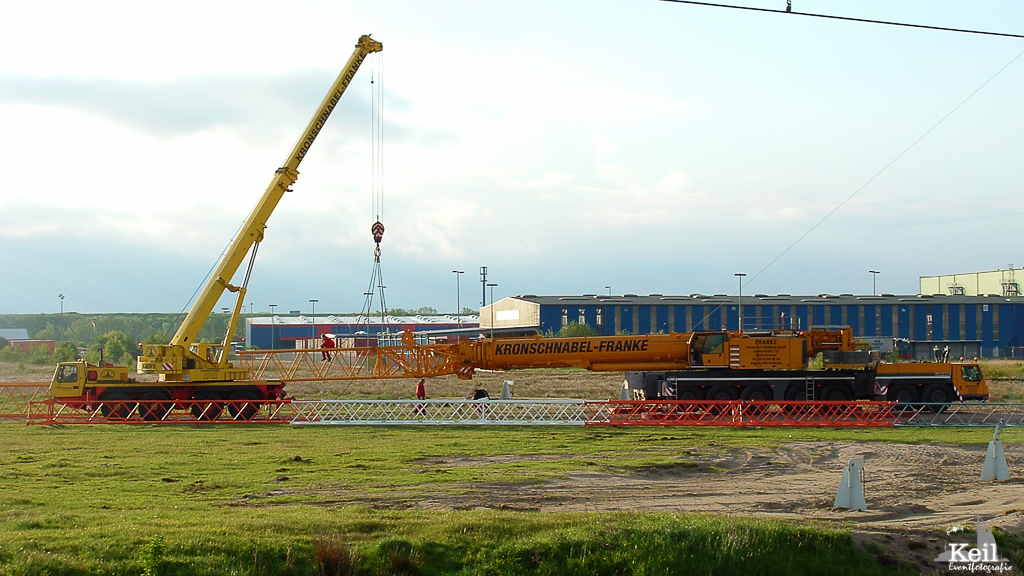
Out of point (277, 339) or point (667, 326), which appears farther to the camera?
point (277, 339)

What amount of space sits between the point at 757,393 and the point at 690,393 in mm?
2419

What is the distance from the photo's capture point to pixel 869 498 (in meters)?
15.4

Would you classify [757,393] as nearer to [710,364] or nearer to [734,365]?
[734,365]

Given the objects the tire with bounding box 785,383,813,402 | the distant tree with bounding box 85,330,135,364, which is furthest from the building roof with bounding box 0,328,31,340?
the tire with bounding box 785,383,813,402

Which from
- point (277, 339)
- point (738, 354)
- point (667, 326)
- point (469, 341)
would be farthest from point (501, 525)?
point (277, 339)

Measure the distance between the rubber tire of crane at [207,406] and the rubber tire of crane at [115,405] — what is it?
219 centimetres

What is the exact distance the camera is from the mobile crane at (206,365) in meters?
29.6

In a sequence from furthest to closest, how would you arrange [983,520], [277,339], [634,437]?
1. [277,339]
2. [634,437]
3. [983,520]

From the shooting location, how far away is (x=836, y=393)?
99.8 feet

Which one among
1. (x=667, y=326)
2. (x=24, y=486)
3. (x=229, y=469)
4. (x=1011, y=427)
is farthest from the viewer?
(x=667, y=326)

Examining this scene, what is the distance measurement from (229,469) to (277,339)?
3792 inches

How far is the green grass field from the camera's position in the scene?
418 inches

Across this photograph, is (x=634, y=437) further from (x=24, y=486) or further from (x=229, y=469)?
(x=24, y=486)

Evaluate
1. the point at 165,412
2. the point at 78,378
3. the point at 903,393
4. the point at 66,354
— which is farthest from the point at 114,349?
the point at 903,393
